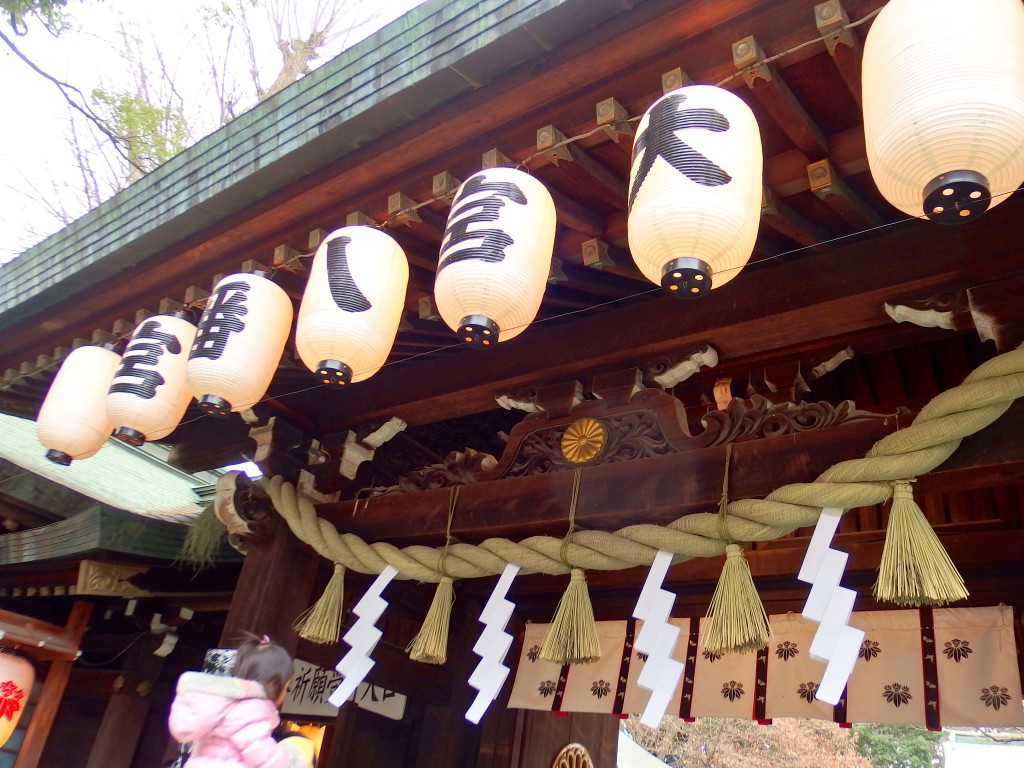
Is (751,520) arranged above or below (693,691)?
above

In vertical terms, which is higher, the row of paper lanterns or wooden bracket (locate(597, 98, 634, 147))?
wooden bracket (locate(597, 98, 634, 147))

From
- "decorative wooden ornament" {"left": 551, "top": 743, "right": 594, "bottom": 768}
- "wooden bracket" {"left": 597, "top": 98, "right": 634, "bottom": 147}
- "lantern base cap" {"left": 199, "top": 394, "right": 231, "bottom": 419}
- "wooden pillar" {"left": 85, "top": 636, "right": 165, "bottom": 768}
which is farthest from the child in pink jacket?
"wooden pillar" {"left": 85, "top": 636, "right": 165, "bottom": 768}

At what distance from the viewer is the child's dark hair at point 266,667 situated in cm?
242

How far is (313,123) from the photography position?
345 cm

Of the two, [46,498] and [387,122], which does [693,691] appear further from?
[46,498]

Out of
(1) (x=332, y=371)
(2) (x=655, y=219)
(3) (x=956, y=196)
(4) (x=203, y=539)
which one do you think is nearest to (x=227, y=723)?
(1) (x=332, y=371)

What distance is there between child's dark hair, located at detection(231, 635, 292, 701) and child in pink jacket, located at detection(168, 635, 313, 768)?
0.10 feet

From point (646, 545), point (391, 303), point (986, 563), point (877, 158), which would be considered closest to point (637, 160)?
point (877, 158)

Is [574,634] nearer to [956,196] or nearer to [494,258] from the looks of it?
[494,258]

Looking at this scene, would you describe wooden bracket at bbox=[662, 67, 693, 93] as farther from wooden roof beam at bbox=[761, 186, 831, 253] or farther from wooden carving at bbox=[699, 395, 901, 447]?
wooden carving at bbox=[699, 395, 901, 447]

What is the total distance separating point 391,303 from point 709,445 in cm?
150

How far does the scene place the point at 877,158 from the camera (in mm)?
1953

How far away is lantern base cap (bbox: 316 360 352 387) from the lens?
299 cm

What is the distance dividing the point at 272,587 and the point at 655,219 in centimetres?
323
